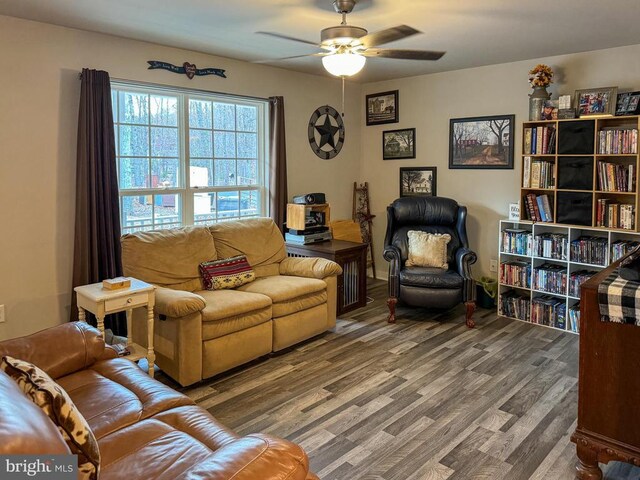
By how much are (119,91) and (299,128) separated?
6.44 ft

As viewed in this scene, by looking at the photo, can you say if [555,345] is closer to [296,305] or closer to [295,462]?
[296,305]

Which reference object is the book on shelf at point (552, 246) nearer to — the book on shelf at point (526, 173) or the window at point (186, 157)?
the book on shelf at point (526, 173)

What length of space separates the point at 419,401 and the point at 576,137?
8.93ft

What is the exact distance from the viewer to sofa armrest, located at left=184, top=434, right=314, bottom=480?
124 cm

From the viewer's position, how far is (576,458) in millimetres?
2439

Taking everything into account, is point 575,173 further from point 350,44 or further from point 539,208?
point 350,44

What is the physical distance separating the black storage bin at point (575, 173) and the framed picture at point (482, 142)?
63cm

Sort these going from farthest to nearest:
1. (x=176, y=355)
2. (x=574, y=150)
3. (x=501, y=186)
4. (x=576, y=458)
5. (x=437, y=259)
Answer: (x=501, y=186) < (x=437, y=259) < (x=574, y=150) < (x=176, y=355) < (x=576, y=458)

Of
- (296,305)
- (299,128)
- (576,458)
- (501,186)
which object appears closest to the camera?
(576,458)

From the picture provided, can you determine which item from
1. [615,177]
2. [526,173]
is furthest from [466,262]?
[615,177]

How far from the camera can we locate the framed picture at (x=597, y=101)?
404 cm

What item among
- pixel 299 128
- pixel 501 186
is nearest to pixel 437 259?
pixel 501 186

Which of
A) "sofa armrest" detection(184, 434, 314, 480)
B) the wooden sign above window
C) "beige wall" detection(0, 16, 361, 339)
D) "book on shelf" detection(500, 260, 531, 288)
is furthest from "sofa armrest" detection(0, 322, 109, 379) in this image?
"book on shelf" detection(500, 260, 531, 288)

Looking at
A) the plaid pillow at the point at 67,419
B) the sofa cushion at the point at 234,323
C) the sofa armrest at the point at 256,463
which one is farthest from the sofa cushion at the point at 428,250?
the plaid pillow at the point at 67,419
